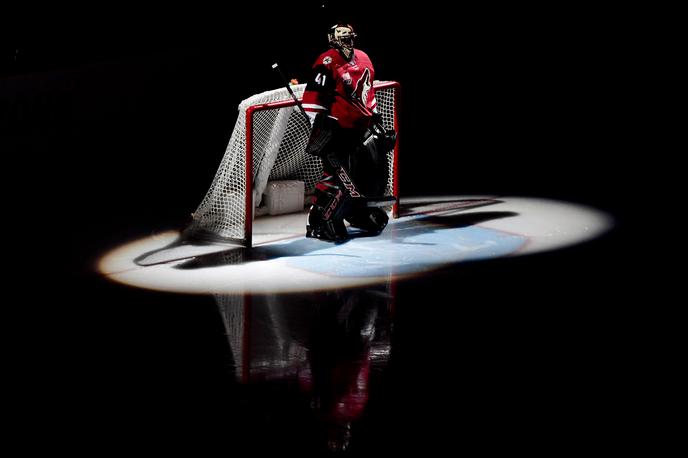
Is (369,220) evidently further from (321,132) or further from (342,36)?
(342,36)

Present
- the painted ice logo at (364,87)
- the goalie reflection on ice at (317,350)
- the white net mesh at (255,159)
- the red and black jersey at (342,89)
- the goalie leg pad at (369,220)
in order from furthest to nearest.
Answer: the goalie leg pad at (369,220)
the white net mesh at (255,159)
the painted ice logo at (364,87)
the red and black jersey at (342,89)
the goalie reflection on ice at (317,350)

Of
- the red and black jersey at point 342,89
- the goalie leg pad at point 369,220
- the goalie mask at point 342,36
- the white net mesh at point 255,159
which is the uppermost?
the goalie mask at point 342,36

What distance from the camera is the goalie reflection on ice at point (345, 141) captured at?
604cm

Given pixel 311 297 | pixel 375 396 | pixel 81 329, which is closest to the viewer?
pixel 375 396

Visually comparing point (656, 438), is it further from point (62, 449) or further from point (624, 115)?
point (624, 115)

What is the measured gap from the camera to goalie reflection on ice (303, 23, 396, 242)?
19.8 feet

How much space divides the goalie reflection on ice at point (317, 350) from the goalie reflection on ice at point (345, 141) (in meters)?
1.07

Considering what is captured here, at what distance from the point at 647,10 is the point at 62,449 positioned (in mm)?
7878

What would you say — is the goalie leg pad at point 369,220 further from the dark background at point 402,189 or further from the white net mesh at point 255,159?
the dark background at point 402,189

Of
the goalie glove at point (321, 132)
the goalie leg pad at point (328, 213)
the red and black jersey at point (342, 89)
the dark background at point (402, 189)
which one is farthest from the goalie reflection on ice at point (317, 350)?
the red and black jersey at point (342, 89)

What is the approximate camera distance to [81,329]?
184 inches

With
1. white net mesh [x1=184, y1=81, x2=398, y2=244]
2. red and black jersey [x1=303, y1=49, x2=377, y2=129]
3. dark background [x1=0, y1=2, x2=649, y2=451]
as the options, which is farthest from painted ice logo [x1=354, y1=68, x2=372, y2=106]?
dark background [x1=0, y1=2, x2=649, y2=451]

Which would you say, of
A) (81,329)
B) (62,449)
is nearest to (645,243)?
(81,329)

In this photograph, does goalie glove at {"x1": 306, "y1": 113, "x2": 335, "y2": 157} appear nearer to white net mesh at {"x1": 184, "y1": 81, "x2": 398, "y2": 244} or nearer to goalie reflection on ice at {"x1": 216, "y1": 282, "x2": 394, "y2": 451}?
white net mesh at {"x1": 184, "y1": 81, "x2": 398, "y2": 244}
